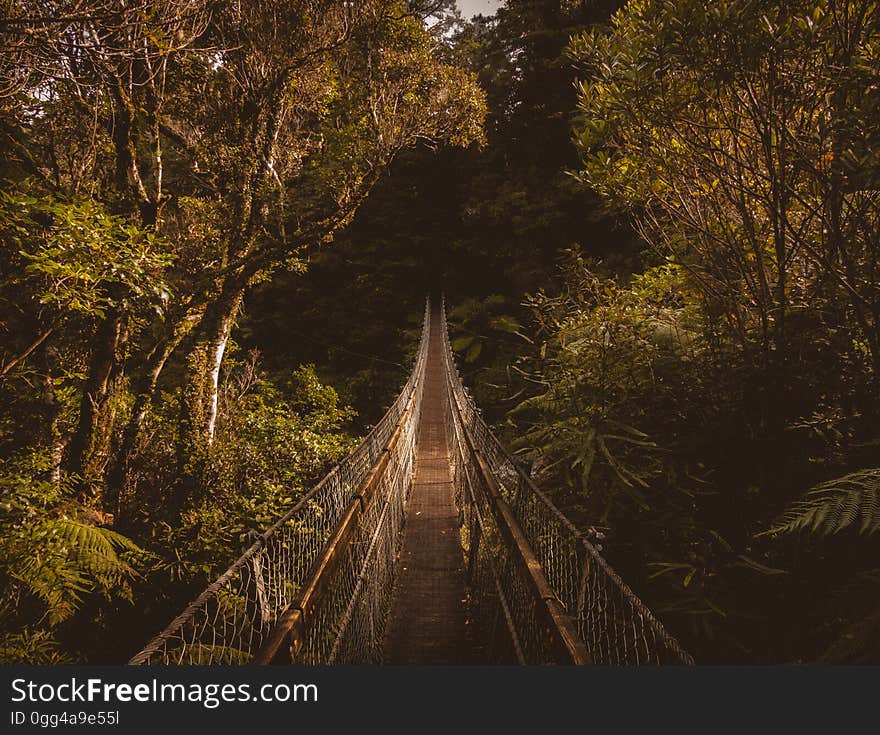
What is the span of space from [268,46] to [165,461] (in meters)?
4.88

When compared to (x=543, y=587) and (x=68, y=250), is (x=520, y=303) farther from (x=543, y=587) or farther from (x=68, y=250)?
(x=68, y=250)

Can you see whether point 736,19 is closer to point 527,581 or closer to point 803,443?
point 803,443

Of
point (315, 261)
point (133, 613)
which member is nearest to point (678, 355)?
point (133, 613)

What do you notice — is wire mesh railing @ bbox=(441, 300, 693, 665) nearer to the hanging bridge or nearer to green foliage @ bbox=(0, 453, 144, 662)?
the hanging bridge

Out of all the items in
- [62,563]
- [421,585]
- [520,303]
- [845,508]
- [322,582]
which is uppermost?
[520,303]

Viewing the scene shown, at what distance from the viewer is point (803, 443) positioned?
2006mm

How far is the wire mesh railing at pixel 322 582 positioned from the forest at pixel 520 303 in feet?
3.17

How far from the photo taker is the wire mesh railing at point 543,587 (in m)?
1.21

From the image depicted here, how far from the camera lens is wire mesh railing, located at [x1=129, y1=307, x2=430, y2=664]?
1.24 metres

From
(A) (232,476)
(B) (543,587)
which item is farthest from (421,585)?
(A) (232,476)

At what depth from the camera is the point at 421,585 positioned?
3.11m

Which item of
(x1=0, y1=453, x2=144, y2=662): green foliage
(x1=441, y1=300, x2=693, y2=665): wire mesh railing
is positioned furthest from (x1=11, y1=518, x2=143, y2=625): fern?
(x1=441, y1=300, x2=693, y2=665): wire mesh railing

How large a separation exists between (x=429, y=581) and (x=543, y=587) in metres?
1.93

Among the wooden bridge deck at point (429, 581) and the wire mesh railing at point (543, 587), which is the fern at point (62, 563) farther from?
the wire mesh railing at point (543, 587)
